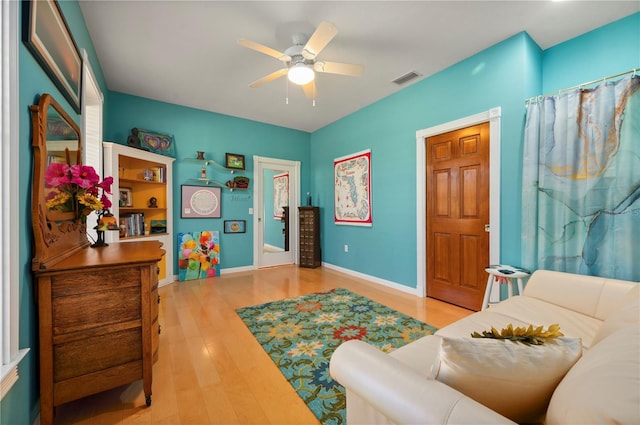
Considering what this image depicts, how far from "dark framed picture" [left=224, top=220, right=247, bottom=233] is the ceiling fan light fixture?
2.81 metres

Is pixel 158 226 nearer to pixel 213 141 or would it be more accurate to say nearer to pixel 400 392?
pixel 213 141

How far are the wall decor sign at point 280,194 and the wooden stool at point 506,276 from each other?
3.68 m

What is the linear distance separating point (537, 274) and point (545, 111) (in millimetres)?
1396

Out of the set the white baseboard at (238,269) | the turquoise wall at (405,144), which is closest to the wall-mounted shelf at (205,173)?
the white baseboard at (238,269)

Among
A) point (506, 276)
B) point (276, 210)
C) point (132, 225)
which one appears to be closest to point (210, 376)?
point (506, 276)

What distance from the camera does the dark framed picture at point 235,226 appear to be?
14.7ft

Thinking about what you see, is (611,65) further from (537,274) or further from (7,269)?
(7,269)

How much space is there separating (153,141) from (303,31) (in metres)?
2.75

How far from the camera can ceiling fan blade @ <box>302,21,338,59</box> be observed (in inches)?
73.9

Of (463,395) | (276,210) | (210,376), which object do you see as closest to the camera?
(463,395)

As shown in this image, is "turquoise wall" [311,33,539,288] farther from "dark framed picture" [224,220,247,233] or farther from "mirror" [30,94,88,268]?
"mirror" [30,94,88,268]

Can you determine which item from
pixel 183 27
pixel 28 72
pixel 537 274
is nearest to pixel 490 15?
pixel 537 274

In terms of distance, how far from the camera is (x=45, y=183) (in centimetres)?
134

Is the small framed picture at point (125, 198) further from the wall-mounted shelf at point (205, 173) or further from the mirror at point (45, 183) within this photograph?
the mirror at point (45, 183)
